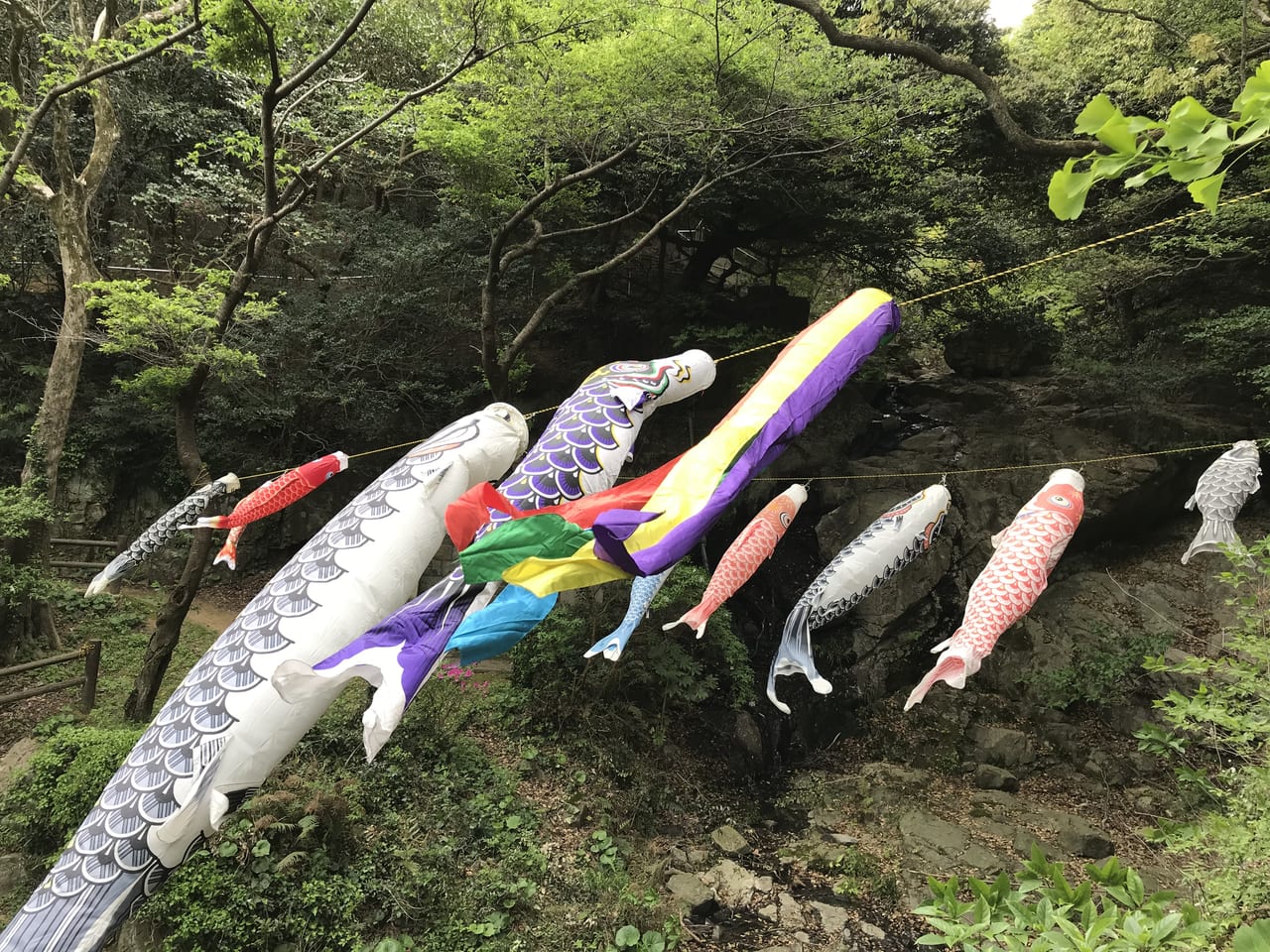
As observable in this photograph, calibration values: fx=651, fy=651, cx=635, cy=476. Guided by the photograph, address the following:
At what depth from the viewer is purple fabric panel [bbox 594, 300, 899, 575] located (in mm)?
2764

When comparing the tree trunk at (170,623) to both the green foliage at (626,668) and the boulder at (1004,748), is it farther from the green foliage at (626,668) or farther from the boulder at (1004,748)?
the boulder at (1004,748)

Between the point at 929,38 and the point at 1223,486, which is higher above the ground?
the point at 929,38

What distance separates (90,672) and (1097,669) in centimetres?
1141

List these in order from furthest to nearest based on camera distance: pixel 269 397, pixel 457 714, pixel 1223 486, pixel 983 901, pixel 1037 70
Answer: pixel 1037 70 < pixel 269 397 < pixel 457 714 < pixel 1223 486 < pixel 983 901

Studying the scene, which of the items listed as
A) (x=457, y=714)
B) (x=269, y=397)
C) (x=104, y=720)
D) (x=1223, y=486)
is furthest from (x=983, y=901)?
(x=269, y=397)

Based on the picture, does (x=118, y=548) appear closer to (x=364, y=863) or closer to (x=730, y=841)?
(x=364, y=863)

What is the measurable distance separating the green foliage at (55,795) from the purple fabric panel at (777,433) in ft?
16.9

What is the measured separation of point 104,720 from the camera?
21.3 feet

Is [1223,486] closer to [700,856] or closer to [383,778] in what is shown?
[700,856]

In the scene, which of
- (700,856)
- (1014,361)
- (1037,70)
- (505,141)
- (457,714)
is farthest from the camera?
(1014,361)

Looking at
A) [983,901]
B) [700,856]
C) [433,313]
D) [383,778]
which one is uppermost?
[433,313]

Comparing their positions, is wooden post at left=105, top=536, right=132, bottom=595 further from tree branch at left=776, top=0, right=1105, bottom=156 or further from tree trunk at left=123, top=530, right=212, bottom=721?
tree branch at left=776, top=0, right=1105, bottom=156

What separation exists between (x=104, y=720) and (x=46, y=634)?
2.61 meters

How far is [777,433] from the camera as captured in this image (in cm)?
359
